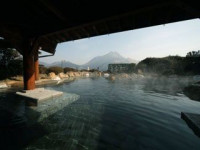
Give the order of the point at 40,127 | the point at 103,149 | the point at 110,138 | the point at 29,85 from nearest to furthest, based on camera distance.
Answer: the point at 103,149, the point at 110,138, the point at 40,127, the point at 29,85

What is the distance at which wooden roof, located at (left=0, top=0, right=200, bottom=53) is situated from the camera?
12.8 feet

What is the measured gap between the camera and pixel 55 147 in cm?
320

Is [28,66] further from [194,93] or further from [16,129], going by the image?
[194,93]

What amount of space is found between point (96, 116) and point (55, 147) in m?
2.45

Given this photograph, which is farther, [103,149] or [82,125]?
[82,125]

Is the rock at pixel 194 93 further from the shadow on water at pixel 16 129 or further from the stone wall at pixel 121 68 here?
the stone wall at pixel 121 68

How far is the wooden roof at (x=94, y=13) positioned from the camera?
12.8 ft

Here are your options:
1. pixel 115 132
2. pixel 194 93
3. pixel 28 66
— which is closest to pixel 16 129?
pixel 115 132

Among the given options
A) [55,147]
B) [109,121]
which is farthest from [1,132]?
[109,121]

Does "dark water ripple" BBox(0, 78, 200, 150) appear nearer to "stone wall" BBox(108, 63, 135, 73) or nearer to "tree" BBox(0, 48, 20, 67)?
"tree" BBox(0, 48, 20, 67)

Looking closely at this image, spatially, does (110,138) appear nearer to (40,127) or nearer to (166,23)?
(40,127)

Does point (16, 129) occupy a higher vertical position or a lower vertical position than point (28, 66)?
lower

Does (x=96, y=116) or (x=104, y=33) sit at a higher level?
(x=104, y=33)

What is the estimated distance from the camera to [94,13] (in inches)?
179
